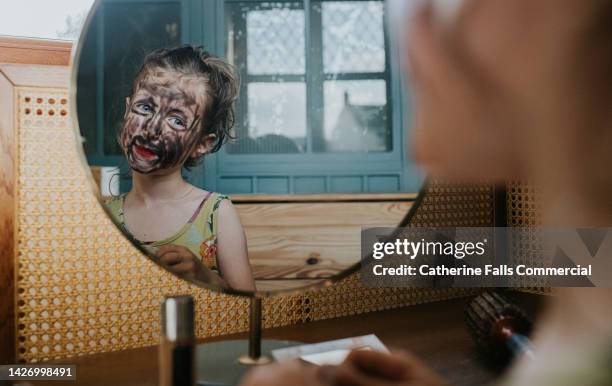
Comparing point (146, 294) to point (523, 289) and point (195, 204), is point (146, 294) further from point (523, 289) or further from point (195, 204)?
point (523, 289)

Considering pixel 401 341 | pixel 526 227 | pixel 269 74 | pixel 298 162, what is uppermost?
pixel 269 74

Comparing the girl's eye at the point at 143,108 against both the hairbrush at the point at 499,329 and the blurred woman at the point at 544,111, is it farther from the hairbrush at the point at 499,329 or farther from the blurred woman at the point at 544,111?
the hairbrush at the point at 499,329

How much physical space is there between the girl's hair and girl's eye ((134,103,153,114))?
18mm

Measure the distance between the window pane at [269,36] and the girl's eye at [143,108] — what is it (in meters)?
0.11

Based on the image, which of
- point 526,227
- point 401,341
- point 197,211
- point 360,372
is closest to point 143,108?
point 197,211

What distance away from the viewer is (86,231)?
61 centimetres

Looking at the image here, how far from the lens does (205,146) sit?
20.4 inches

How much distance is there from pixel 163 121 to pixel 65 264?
251 mm

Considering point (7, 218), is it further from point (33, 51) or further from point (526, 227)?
point (526, 227)

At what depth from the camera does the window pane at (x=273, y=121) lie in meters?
0.52

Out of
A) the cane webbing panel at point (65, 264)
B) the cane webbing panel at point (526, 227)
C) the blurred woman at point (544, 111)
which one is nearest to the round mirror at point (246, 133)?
the cane webbing panel at point (65, 264)

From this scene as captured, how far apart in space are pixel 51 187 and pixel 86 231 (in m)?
0.07

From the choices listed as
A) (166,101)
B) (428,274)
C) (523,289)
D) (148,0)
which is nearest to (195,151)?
(166,101)

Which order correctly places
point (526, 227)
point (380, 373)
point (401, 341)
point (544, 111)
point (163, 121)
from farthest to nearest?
point (526, 227), point (401, 341), point (163, 121), point (380, 373), point (544, 111)
